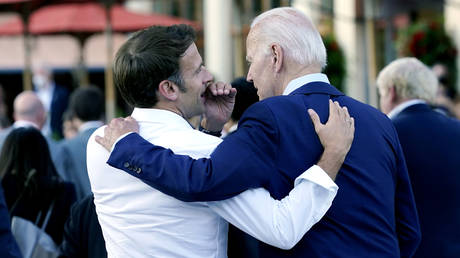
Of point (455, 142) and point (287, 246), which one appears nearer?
point (287, 246)

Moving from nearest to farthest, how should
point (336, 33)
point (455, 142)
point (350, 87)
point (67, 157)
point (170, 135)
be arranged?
point (170, 135), point (455, 142), point (67, 157), point (350, 87), point (336, 33)

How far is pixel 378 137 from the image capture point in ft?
8.05

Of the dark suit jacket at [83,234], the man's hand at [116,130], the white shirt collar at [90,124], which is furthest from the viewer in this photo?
the white shirt collar at [90,124]

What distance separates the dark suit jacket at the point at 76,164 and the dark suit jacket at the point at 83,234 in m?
2.24

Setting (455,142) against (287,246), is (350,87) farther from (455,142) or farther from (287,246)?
(287,246)

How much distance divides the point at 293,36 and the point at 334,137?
366 mm

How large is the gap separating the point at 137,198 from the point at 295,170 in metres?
0.50

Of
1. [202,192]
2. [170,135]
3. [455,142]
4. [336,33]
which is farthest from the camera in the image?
[336,33]

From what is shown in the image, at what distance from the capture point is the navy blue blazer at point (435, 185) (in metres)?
3.81

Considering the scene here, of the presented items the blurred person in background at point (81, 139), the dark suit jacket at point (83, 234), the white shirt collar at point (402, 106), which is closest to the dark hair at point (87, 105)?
the blurred person in background at point (81, 139)

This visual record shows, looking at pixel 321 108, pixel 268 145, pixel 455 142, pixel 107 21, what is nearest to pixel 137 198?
pixel 268 145

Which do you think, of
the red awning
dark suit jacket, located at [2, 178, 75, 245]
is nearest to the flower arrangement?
the red awning

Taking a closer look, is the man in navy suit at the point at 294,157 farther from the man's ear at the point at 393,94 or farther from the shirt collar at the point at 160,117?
the man's ear at the point at 393,94

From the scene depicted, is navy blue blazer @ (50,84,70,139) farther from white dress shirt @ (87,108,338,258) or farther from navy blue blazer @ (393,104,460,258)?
white dress shirt @ (87,108,338,258)
